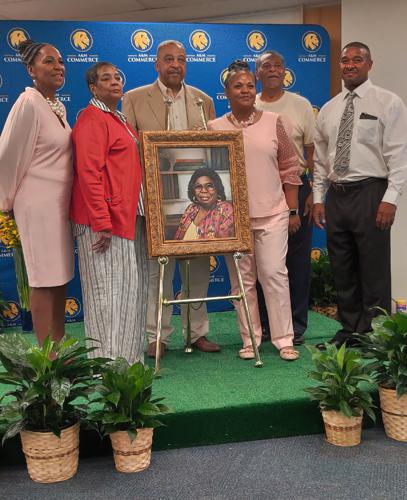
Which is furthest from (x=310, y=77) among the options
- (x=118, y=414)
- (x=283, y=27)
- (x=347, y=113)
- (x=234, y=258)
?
(x=118, y=414)

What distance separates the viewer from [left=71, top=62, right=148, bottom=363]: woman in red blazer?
10.3 feet

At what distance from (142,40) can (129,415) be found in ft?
11.4

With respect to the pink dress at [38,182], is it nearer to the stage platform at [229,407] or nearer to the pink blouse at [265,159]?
the stage platform at [229,407]

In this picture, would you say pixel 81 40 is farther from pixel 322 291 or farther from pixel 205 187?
pixel 322 291

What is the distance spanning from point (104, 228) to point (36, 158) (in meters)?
0.47

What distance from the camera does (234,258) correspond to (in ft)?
11.8

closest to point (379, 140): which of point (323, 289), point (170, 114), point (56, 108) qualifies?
point (170, 114)

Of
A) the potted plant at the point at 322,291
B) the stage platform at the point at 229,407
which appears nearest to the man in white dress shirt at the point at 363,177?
the stage platform at the point at 229,407

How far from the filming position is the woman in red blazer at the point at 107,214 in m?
3.15

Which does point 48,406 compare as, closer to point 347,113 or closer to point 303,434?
point 303,434

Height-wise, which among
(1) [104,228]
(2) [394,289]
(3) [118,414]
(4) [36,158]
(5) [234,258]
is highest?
(4) [36,158]

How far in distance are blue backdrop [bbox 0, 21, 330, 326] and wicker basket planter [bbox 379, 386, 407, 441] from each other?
261cm

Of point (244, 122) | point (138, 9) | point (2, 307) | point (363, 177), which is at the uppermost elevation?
point (138, 9)

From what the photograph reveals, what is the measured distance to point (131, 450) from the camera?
270 centimetres
